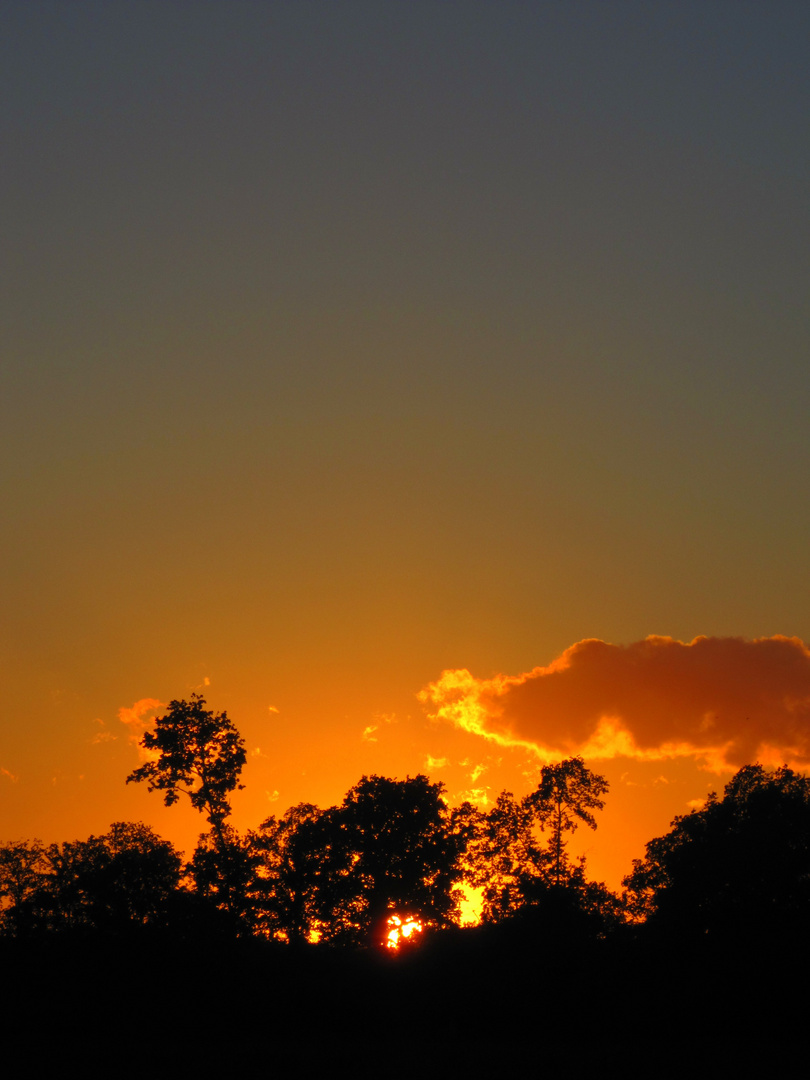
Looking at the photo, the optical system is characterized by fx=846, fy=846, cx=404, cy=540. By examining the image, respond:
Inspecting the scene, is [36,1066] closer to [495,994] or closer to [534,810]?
[495,994]

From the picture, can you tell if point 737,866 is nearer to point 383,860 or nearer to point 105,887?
point 383,860

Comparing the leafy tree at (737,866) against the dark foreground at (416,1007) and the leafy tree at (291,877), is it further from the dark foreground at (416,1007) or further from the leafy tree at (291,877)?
the leafy tree at (291,877)

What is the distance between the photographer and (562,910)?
46.0m

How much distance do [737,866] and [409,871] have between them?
1028 inches

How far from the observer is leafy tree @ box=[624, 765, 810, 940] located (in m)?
46.2

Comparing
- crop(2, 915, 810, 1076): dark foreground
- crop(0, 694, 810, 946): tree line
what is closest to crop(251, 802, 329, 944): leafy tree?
crop(0, 694, 810, 946): tree line

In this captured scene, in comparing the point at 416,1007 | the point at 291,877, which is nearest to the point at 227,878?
the point at 291,877

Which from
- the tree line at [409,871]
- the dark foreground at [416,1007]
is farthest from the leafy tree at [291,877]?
the dark foreground at [416,1007]

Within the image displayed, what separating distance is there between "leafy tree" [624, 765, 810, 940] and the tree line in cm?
10

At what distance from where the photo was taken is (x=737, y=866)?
5312cm

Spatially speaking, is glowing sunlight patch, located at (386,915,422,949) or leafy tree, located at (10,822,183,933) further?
glowing sunlight patch, located at (386,915,422,949)

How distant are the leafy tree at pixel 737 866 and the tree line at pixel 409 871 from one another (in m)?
0.10

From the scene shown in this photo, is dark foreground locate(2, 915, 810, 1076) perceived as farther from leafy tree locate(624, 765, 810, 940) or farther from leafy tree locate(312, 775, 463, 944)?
leafy tree locate(312, 775, 463, 944)

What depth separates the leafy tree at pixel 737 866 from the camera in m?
46.2
